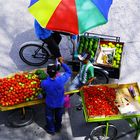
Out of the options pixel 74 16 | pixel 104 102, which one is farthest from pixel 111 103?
pixel 74 16

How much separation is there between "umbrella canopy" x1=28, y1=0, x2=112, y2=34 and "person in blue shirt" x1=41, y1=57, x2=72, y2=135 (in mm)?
970

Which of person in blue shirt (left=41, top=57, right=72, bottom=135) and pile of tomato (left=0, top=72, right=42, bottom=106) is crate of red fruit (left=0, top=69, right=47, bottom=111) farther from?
person in blue shirt (left=41, top=57, right=72, bottom=135)

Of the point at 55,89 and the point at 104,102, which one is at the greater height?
the point at 55,89

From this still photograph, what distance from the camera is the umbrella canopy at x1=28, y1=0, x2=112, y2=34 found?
28.3 ft

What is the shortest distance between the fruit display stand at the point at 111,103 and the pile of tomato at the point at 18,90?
1.14 m

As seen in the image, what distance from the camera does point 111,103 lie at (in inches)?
343

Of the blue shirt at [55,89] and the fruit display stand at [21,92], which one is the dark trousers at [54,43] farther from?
the blue shirt at [55,89]

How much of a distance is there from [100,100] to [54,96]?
1.07 m

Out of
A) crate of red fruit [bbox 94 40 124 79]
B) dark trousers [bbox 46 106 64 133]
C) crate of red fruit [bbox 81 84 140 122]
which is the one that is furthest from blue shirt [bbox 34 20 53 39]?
dark trousers [bbox 46 106 64 133]

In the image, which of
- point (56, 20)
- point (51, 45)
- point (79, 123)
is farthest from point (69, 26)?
point (79, 123)

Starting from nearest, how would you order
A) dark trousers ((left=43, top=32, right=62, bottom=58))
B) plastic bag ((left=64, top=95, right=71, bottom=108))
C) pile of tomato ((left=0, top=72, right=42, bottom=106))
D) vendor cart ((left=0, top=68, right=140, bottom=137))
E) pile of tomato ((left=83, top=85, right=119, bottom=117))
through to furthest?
vendor cart ((left=0, top=68, right=140, bottom=137))
pile of tomato ((left=83, top=85, right=119, bottom=117))
pile of tomato ((left=0, top=72, right=42, bottom=106))
plastic bag ((left=64, top=95, right=71, bottom=108))
dark trousers ((left=43, top=32, right=62, bottom=58))

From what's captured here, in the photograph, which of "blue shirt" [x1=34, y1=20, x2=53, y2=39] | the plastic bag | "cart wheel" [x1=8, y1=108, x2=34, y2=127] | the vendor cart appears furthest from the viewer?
"blue shirt" [x1=34, y1=20, x2=53, y2=39]

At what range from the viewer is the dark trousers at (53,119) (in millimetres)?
8922

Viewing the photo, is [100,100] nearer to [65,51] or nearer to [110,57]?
[110,57]
